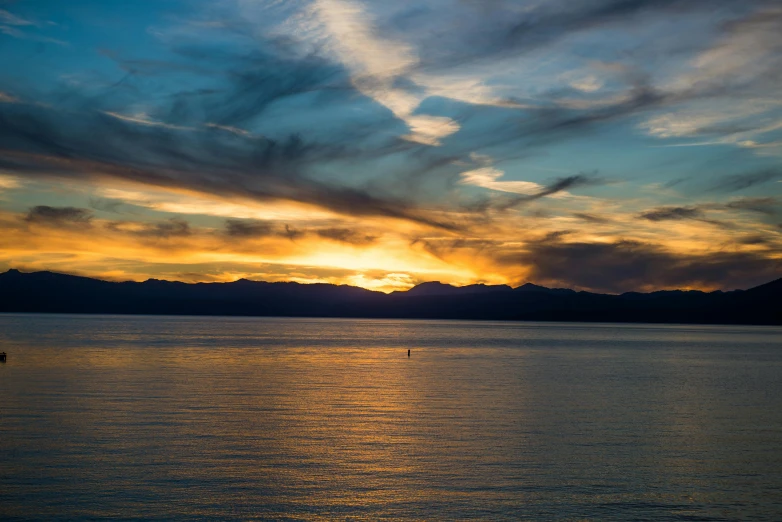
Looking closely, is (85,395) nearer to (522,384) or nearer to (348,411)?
(348,411)

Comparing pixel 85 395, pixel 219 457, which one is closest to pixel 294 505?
pixel 219 457

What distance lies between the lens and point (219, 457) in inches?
1272

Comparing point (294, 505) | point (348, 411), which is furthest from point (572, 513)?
point (348, 411)

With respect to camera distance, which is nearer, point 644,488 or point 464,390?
point 644,488

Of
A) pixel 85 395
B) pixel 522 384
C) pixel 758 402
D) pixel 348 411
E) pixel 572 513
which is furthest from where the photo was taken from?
pixel 522 384

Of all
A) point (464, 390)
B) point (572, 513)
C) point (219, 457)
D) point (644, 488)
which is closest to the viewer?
point (572, 513)

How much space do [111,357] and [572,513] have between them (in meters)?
81.5

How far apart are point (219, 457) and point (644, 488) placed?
1810 cm

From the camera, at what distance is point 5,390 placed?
5591cm

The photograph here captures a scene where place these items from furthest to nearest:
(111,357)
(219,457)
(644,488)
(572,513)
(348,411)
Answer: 1. (111,357)
2. (348,411)
3. (219,457)
4. (644,488)
5. (572,513)

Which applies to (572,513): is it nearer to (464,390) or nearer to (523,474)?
(523,474)

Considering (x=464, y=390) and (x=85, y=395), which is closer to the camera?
(x=85, y=395)

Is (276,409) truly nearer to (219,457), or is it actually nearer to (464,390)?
(219,457)

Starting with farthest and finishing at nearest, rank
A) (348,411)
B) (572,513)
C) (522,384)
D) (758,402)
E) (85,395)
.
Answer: (522,384)
(758,402)
(85,395)
(348,411)
(572,513)
